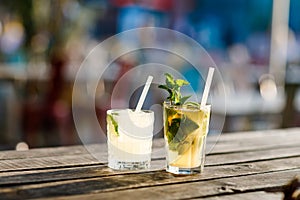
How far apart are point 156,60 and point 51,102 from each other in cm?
118

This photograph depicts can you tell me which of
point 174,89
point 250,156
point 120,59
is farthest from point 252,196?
point 120,59

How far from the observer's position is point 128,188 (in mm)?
1056

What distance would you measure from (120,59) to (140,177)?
3.31m

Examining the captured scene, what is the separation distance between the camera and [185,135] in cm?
119

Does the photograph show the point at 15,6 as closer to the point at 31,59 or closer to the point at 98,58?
the point at 31,59

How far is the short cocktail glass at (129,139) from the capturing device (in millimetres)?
1217

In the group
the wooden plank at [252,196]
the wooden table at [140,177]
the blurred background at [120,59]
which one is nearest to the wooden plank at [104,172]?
the wooden table at [140,177]

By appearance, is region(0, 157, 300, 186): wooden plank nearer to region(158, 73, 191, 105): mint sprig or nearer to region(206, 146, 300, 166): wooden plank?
region(206, 146, 300, 166): wooden plank

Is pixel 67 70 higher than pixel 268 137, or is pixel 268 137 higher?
pixel 67 70

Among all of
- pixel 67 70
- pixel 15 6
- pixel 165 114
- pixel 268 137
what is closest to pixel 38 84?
pixel 67 70

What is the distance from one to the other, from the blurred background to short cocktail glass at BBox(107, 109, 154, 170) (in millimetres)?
2332

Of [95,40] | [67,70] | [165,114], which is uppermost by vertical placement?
[95,40]

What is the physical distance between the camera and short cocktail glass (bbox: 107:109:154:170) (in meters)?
1.22

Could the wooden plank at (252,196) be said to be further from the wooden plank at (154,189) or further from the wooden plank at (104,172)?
the wooden plank at (104,172)
